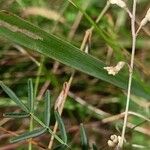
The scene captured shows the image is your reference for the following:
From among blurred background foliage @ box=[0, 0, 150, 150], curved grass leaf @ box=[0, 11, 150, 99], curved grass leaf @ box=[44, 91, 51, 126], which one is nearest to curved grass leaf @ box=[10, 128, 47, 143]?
curved grass leaf @ box=[44, 91, 51, 126]

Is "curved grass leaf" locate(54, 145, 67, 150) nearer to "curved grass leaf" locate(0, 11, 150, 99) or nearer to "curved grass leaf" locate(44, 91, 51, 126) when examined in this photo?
"curved grass leaf" locate(44, 91, 51, 126)

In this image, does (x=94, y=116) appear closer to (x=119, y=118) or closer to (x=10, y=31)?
(x=119, y=118)

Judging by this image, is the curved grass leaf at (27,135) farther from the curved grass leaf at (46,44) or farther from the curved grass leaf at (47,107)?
the curved grass leaf at (46,44)

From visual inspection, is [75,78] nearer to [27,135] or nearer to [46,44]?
[46,44]

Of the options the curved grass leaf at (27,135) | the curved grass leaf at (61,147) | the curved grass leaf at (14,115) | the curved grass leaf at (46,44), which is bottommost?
the curved grass leaf at (61,147)

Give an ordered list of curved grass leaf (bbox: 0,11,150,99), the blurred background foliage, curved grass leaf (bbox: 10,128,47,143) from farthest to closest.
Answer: the blurred background foliage, curved grass leaf (bbox: 0,11,150,99), curved grass leaf (bbox: 10,128,47,143)

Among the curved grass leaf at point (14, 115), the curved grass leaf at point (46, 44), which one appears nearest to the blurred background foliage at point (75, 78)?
the curved grass leaf at point (46, 44)
